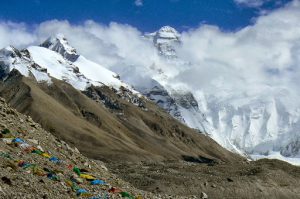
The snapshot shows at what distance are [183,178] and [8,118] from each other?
34.5m

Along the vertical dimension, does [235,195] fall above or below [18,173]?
above

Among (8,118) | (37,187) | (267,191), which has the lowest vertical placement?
(37,187)

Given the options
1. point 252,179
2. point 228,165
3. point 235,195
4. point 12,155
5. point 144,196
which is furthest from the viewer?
point 228,165

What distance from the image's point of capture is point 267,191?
79.9m

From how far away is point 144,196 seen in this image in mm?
45062

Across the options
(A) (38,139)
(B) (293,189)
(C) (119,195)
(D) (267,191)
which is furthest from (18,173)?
A: (B) (293,189)

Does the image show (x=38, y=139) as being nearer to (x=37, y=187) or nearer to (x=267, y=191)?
(x=37, y=187)

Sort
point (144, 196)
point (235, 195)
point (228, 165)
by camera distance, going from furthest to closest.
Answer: point (228, 165) → point (235, 195) → point (144, 196)

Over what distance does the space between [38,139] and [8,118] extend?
8.36 ft

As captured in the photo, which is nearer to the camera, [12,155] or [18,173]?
[18,173]

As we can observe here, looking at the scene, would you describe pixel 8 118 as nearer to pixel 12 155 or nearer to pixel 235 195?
pixel 12 155

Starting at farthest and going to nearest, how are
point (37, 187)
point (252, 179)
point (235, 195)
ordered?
point (252, 179)
point (235, 195)
point (37, 187)

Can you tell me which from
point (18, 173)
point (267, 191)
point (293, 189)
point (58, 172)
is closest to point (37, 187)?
point (18, 173)

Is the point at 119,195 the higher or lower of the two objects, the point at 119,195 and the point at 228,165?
the lower
